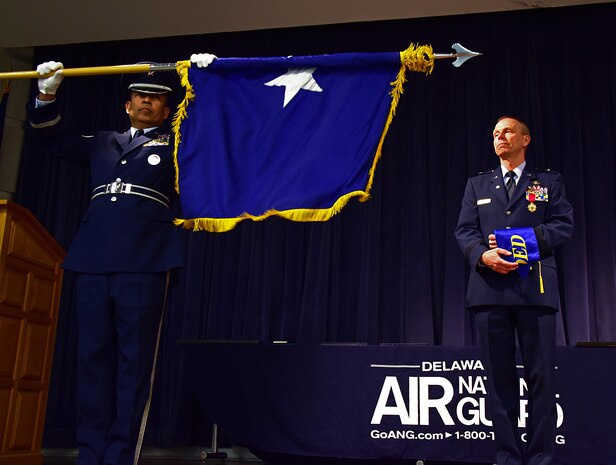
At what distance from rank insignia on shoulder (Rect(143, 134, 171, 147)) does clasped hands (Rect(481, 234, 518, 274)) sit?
131cm

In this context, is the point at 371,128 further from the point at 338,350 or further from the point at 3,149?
the point at 3,149

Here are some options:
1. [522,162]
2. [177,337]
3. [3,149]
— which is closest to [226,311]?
[177,337]

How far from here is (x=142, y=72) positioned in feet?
9.21

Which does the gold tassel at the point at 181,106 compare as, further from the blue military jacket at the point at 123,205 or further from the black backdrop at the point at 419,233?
the black backdrop at the point at 419,233

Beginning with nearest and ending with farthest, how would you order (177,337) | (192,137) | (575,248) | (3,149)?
1. (192,137)
2. (575,248)
3. (177,337)
4. (3,149)

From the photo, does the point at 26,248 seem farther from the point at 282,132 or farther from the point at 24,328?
the point at 282,132

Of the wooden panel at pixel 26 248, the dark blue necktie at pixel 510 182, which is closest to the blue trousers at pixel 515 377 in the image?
the dark blue necktie at pixel 510 182

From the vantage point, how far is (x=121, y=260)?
2596mm

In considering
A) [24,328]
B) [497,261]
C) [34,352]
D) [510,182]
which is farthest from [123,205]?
[510,182]

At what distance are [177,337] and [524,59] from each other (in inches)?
119

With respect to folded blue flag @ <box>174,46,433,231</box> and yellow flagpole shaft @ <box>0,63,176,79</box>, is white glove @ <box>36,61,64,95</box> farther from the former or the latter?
folded blue flag @ <box>174,46,433,231</box>

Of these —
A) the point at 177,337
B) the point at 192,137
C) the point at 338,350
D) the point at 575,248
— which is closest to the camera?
the point at 192,137

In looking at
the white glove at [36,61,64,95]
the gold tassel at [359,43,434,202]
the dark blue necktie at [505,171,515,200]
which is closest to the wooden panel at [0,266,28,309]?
the white glove at [36,61,64,95]

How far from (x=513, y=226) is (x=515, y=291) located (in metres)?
0.28
